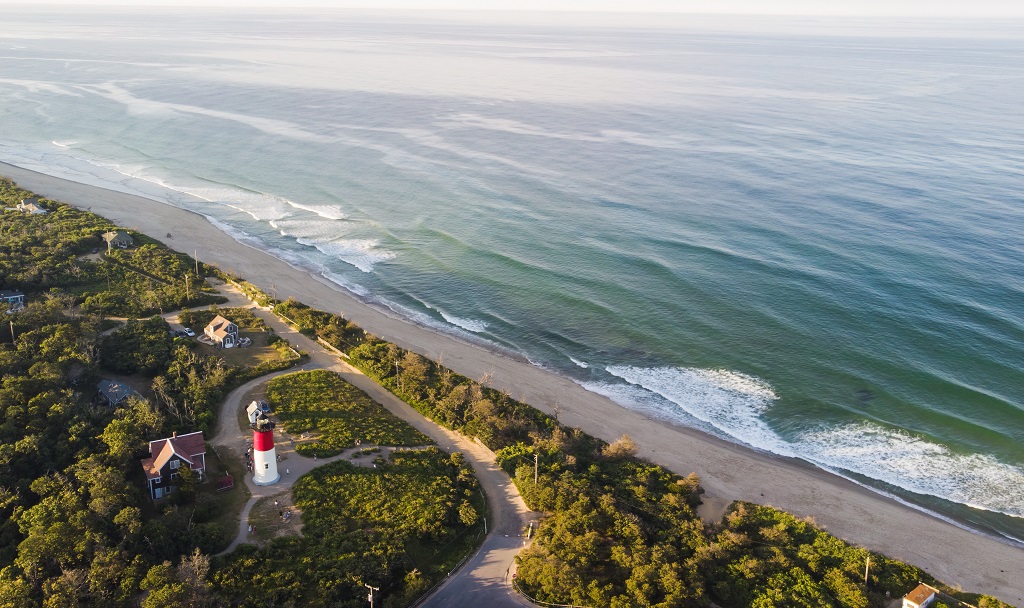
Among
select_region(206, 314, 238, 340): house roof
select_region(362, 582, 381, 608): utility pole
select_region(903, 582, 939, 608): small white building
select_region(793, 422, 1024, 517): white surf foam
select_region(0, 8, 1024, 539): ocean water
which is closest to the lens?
select_region(362, 582, 381, 608): utility pole

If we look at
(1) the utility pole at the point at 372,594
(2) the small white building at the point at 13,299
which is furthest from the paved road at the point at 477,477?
(2) the small white building at the point at 13,299

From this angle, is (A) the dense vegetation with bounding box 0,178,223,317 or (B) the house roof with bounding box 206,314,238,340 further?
(A) the dense vegetation with bounding box 0,178,223,317

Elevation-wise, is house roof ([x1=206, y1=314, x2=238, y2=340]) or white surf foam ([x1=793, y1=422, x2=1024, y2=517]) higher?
house roof ([x1=206, y1=314, x2=238, y2=340])

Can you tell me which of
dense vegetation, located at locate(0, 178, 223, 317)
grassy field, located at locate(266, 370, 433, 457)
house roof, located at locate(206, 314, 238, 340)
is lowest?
grassy field, located at locate(266, 370, 433, 457)

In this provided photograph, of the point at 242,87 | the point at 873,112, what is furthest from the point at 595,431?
the point at 242,87

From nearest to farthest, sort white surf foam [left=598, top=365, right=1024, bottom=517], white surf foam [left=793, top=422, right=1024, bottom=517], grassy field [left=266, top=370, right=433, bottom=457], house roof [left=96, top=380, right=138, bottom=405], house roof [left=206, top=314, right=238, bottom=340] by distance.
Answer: white surf foam [left=793, top=422, right=1024, bottom=517] → grassy field [left=266, top=370, right=433, bottom=457] → white surf foam [left=598, top=365, right=1024, bottom=517] → house roof [left=96, top=380, right=138, bottom=405] → house roof [left=206, top=314, right=238, bottom=340]

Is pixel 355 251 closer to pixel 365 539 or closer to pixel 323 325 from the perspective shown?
pixel 323 325

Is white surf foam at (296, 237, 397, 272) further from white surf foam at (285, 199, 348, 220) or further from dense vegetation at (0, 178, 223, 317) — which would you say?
dense vegetation at (0, 178, 223, 317)

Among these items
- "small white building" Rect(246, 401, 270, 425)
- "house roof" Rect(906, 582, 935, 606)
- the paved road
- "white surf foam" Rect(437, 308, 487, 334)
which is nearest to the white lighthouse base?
the paved road
